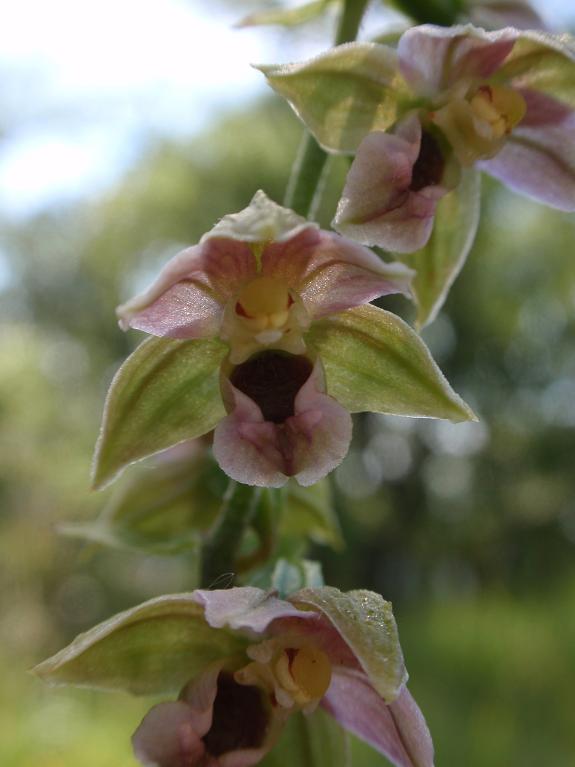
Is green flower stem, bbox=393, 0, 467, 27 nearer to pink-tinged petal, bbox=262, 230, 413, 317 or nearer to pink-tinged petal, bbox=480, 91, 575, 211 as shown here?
pink-tinged petal, bbox=480, 91, 575, 211

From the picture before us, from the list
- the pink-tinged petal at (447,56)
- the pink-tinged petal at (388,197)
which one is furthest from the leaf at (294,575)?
the pink-tinged petal at (447,56)

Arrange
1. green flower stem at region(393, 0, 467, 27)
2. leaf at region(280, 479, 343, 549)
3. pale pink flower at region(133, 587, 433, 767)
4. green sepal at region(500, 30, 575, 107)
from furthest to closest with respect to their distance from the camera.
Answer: leaf at region(280, 479, 343, 549), green flower stem at region(393, 0, 467, 27), green sepal at region(500, 30, 575, 107), pale pink flower at region(133, 587, 433, 767)

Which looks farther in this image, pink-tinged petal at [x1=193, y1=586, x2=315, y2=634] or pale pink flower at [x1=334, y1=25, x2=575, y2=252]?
pale pink flower at [x1=334, y1=25, x2=575, y2=252]

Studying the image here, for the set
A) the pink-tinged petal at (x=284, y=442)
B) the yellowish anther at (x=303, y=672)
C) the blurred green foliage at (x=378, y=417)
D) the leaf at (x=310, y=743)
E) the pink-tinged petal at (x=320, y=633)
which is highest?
the pink-tinged petal at (x=284, y=442)

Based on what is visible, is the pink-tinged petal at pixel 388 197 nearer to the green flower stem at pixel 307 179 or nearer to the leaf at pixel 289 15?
the green flower stem at pixel 307 179

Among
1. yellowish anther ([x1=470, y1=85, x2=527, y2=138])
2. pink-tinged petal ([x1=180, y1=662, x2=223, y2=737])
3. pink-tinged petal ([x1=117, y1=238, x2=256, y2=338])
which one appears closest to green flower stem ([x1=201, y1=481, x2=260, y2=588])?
pink-tinged petal ([x1=180, y1=662, x2=223, y2=737])

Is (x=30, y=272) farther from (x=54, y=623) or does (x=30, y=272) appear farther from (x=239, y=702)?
(x=239, y=702)

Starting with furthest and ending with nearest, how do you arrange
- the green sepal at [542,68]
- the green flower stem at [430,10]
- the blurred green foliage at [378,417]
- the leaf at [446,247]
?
the blurred green foliage at [378,417]
the green flower stem at [430,10]
the leaf at [446,247]
the green sepal at [542,68]
